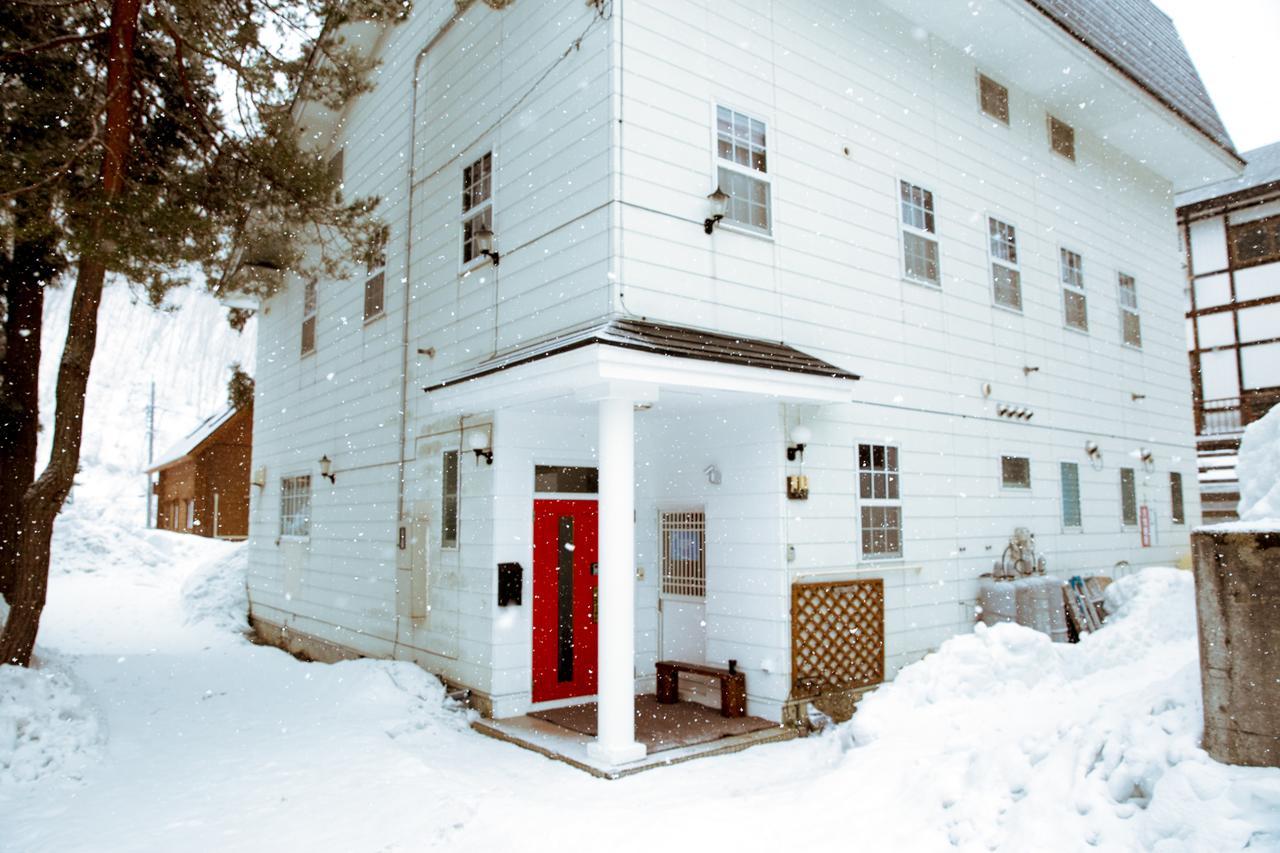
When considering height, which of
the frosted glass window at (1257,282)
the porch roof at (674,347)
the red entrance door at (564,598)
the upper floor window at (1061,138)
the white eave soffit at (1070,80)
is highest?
the white eave soffit at (1070,80)

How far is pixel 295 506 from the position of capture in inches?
597

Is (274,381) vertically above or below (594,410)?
above

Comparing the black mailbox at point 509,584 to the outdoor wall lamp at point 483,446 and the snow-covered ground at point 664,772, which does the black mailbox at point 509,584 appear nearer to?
the outdoor wall lamp at point 483,446

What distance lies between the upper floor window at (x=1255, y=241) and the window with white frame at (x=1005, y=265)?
43.6 ft

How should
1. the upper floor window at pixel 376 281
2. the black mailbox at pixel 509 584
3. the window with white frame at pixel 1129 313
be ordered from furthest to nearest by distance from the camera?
the window with white frame at pixel 1129 313 → the upper floor window at pixel 376 281 → the black mailbox at pixel 509 584

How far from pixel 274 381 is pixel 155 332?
13381 centimetres


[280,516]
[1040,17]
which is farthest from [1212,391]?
[280,516]

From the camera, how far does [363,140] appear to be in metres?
13.6

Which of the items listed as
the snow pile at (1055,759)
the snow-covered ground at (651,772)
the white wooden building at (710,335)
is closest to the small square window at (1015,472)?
the white wooden building at (710,335)

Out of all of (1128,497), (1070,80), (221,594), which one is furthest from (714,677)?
(221,594)

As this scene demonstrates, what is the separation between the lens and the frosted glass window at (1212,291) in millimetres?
21281

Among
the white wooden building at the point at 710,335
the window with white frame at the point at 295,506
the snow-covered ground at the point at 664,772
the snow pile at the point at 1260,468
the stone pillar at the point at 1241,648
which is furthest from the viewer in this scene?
the window with white frame at the point at 295,506

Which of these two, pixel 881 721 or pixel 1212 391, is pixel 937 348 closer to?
pixel 881 721

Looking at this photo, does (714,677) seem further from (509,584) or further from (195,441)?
(195,441)
